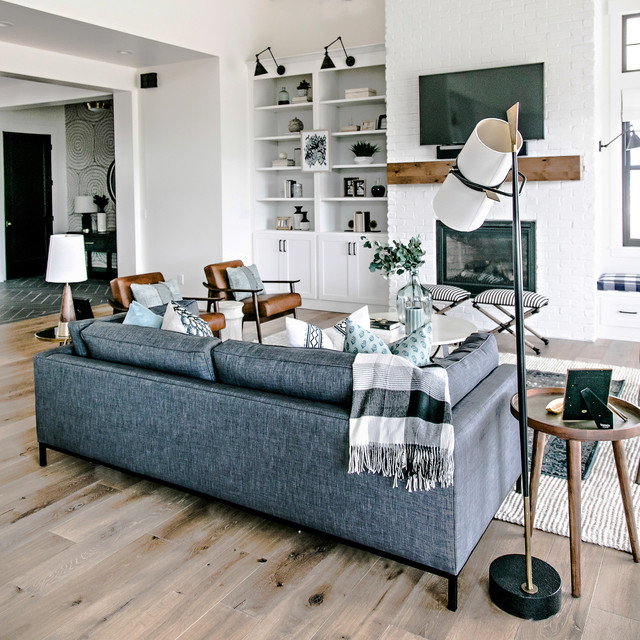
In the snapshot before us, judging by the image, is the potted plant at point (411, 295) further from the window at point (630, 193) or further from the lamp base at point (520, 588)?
the window at point (630, 193)

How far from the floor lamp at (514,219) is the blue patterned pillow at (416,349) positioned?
46cm

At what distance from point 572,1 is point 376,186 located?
2.53 metres

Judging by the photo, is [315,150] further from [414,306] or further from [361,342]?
[361,342]

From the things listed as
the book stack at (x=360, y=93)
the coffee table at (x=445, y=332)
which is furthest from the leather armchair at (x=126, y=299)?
the book stack at (x=360, y=93)

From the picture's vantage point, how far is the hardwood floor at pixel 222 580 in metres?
2.14

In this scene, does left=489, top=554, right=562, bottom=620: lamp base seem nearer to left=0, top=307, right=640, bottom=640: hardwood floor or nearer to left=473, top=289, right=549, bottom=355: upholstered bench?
left=0, top=307, right=640, bottom=640: hardwood floor

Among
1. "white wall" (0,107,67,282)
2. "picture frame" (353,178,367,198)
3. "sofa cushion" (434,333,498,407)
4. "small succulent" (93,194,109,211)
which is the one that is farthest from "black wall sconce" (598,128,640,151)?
"white wall" (0,107,67,282)

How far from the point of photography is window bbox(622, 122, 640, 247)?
6.21 m

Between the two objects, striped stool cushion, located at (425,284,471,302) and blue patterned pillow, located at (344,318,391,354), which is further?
striped stool cushion, located at (425,284,471,302)

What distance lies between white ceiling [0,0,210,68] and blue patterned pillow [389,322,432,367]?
15.0 ft

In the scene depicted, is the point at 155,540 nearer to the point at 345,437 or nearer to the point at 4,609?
the point at 4,609

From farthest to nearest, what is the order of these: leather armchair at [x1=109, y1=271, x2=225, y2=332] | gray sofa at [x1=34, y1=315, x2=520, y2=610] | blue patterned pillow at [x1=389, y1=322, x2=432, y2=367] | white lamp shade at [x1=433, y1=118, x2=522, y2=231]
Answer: leather armchair at [x1=109, y1=271, x2=225, y2=332] < blue patterned pillow at [x1=389, y1=322, x2=432, y2=367] < gray sofa at [x1=34, y1=315, x2=520, y2=610] < white lamp shade at [x1=433, y1=118, x2=522, y2=231]

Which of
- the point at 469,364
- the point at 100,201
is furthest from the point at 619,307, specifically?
the point at 100,201

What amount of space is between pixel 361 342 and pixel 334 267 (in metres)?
4.95
